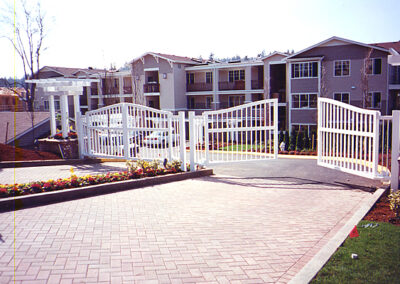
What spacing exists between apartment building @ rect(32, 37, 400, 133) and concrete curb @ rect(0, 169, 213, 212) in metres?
18.6


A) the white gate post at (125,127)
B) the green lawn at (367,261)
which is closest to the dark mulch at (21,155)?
the white gate post at (125,127)

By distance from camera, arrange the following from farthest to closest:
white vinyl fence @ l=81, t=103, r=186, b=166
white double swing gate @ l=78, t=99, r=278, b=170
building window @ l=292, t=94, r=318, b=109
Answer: building window @ l=292, t=94, r=318, b=109
white vinyl fence @ l=81, t=103, r=186, b=166
white double swing gate @ l=78, t=99, r=278, b=170

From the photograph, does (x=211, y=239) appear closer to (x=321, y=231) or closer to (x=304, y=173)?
(x=321, y=231)

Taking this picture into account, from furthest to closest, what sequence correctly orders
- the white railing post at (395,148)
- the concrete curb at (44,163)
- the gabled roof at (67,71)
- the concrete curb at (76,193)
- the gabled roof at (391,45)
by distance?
the gabled roof at (67,71), the gabled roof at (391,45), the concrete curb at (44,163), the white railing post at (395,148), the concrete curb at (76,193)

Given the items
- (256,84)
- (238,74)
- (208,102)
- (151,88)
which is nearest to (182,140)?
(256,84)

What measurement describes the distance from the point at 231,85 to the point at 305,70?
9.82 m

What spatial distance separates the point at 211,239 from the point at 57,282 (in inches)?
88.7

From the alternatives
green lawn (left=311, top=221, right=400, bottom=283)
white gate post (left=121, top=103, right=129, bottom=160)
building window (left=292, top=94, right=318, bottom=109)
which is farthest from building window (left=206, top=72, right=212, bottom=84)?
green lawn (left=311, top=221, right=400, bottom=283)

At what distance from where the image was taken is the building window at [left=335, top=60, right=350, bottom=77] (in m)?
32.2

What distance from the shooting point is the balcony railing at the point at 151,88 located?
1732 inches

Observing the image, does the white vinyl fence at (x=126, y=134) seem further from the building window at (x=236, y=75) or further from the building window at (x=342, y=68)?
the building window at (x=236, y=75)

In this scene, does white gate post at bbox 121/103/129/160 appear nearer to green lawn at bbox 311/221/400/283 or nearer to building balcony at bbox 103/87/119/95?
green lawn at bbox 311/221/400/283

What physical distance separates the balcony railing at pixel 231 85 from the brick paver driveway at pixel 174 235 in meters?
33.1

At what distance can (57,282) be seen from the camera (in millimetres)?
4137
